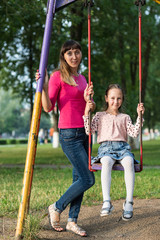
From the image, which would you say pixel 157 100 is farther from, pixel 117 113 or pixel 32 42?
pixel 117 113

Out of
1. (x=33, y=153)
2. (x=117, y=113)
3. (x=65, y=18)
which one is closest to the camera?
(x=33, y=153)

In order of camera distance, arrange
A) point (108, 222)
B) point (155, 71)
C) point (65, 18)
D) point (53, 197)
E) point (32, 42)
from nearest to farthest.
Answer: point (108, 222) → point (53, 197) → point (65, 18) → point (32, 42) → point (155, 71)

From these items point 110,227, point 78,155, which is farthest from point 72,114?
point 110,227

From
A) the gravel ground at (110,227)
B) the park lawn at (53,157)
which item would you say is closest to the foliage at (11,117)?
the park lawn at (53,157)

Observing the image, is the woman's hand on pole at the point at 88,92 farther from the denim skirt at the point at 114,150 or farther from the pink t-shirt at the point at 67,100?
the denim skirt at the point at 114,150

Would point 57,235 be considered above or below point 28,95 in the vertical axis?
below

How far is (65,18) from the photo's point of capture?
38.8 ft

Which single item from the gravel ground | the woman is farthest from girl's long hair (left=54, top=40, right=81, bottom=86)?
the gravel ground

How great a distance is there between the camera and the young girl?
3.81 m

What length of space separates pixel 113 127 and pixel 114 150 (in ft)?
0.83

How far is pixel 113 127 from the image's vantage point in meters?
4.09

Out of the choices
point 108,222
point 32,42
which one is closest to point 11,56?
point 32,42

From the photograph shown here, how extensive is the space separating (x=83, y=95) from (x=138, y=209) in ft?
6.79

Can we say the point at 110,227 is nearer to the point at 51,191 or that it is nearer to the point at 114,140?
the point at 114,140
